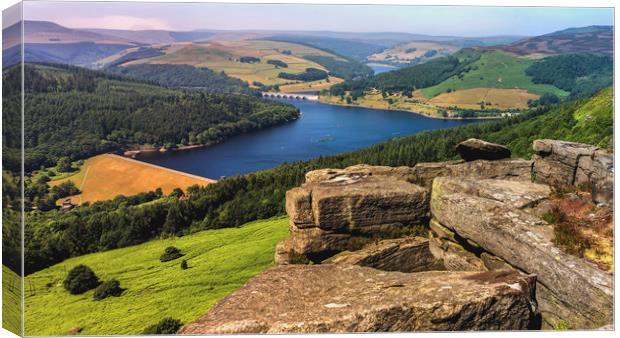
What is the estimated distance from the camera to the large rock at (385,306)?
9805 mm

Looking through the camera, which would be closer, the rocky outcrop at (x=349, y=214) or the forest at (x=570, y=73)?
the rocky outcrop at (x=349, y=214)

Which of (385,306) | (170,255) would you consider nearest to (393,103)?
(170,255)

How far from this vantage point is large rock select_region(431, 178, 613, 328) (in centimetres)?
999

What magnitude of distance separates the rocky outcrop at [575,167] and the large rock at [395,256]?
3914 millimetres

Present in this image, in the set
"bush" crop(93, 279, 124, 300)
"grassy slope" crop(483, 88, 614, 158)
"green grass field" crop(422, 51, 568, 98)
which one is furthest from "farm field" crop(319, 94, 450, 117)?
"bush" crop(93, 279, 124, 300)

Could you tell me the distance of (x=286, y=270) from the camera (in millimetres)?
12078

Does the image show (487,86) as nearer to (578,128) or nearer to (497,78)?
(497,78)

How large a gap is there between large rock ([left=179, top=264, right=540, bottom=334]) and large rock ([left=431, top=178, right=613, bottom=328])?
19.5 inches

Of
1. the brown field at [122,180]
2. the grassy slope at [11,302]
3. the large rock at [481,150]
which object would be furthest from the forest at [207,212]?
the brown field at [122,180]

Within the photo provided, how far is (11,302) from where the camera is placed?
12.5 metres

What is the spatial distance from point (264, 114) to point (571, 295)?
140456mm

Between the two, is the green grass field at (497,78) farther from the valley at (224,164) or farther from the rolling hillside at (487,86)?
the valley at (224,164)

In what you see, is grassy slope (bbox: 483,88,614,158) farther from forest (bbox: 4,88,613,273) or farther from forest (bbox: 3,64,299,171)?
forest (bbox: 3,64,299,171)

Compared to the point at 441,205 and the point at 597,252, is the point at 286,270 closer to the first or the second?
the point at 441,205
